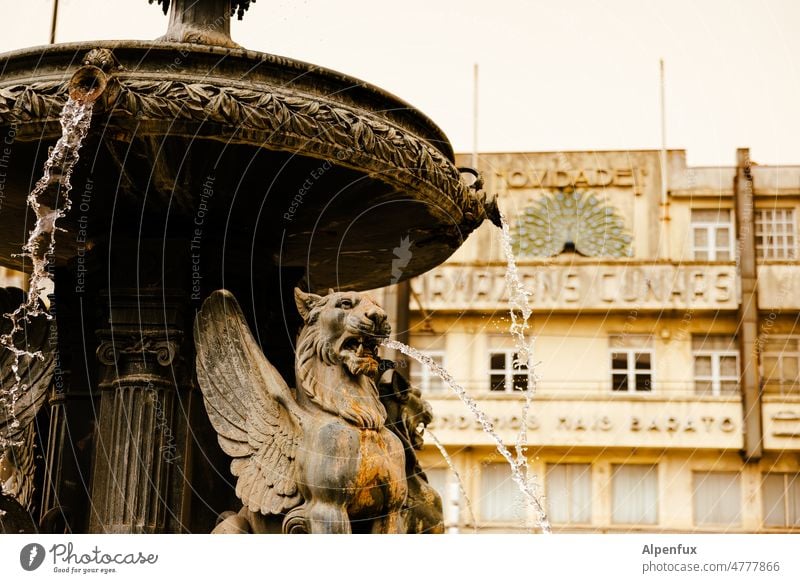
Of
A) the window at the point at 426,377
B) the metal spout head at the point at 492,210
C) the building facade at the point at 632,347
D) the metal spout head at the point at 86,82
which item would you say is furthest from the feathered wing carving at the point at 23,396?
the window at the point at 426,377

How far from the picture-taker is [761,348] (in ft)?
93.5

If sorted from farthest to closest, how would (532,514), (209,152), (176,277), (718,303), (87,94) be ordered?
(718,303) → (532,514) → (176,277) → (209,152) → (87,94)

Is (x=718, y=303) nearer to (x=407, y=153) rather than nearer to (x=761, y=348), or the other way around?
(x=761, y=348)

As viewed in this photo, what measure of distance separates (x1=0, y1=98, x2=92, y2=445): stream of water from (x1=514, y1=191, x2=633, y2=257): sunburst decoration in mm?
23543

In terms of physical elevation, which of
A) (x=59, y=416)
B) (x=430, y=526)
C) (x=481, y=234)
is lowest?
(x=430, y=526)

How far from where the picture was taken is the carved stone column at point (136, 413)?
20.8 ft

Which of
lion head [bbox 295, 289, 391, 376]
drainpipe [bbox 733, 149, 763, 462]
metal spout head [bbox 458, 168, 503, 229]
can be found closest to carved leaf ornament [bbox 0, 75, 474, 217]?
lion head [bbox 295, 289, 391, 376]

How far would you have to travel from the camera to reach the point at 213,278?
686cm

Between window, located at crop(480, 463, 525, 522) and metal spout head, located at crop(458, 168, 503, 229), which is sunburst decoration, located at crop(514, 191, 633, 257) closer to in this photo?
window, located at crop(480, 463, 525, 522)

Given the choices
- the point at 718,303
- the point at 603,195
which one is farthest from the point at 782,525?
the point at 603,195

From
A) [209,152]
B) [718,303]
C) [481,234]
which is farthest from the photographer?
[481,234]

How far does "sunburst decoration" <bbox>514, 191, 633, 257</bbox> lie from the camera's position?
30.1 metres

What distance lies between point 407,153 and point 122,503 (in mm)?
2142
